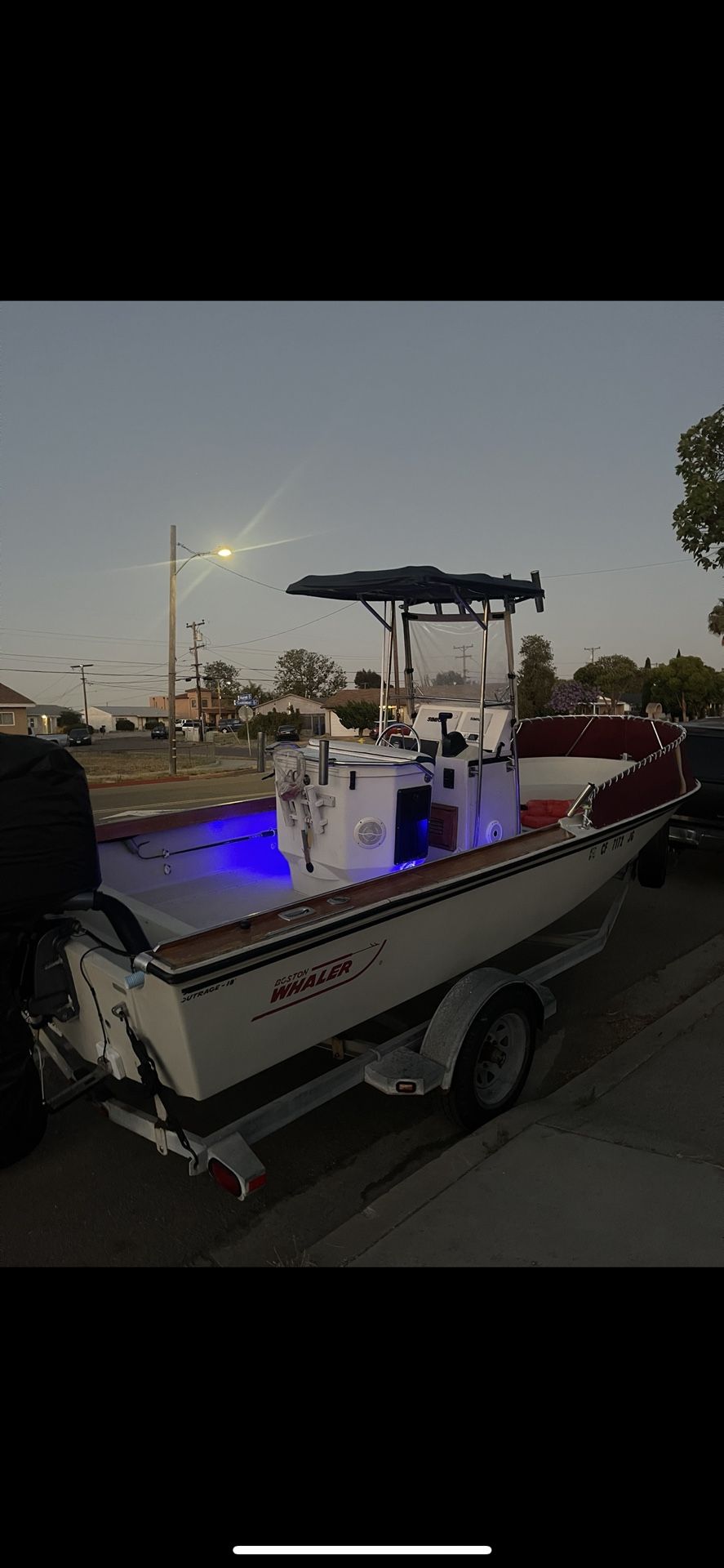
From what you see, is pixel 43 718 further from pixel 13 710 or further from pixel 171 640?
pixel 171 640

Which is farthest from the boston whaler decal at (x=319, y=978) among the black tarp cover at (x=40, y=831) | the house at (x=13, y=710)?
the house at (x=13, y=710)

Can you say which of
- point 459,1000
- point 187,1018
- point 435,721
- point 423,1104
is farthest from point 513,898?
point 187,1018

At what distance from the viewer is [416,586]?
195 inches

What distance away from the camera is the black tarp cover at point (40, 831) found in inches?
115

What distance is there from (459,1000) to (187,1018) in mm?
1551

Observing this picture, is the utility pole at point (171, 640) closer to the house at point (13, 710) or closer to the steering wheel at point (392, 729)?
the steering wheel at point (392, 729)

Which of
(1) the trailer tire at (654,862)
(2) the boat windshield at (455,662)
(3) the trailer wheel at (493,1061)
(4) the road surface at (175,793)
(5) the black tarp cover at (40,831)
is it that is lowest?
(3) the trailer wheel at (493,1061)

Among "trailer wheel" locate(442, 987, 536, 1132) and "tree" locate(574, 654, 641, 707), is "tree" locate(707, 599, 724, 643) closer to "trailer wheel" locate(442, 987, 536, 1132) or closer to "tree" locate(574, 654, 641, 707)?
"tree" locate(574, 654, 641, 707)

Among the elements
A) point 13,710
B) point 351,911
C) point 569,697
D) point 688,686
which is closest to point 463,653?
point 351,911

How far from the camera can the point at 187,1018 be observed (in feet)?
9.12

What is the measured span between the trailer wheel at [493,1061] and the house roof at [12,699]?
70.1 metres

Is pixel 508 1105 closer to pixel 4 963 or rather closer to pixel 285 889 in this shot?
pixel 285 889

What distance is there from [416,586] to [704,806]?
451 centimetres

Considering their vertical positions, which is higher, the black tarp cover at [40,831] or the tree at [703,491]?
the tree at [703,491]
